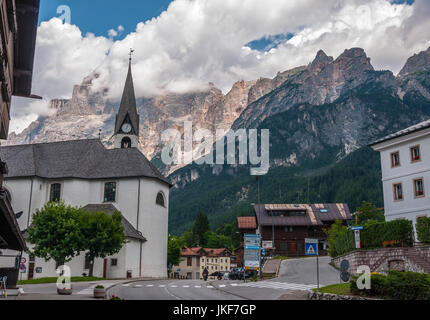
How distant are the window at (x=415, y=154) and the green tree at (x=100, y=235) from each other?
26835 millimetres

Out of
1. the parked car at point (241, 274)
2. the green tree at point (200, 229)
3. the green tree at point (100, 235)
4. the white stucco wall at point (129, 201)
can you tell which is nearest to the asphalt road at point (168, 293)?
the green tree at point (100, 235)

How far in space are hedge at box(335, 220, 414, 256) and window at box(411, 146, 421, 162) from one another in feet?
26.0

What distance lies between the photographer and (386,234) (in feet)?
98.9

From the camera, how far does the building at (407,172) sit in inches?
1412

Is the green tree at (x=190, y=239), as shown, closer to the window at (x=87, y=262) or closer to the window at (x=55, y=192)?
the window at (x=55, y=192)

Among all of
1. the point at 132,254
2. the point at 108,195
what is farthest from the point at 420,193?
the point at 108,195

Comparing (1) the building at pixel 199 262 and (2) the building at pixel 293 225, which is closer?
(2) the building at pixel 293 225

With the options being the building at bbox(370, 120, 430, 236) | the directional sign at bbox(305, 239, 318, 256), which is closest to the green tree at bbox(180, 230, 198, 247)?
the building at bbox(370, 120, 430, 236)

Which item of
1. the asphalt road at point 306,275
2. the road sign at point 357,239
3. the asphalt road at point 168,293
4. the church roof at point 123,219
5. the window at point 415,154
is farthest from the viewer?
the church roof at point 123,219

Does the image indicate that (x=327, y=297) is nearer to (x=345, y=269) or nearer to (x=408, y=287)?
(x=345, y=269)

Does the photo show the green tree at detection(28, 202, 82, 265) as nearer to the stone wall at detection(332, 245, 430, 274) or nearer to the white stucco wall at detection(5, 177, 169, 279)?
the white stucco wall at detection(5, 177, 169, 279)

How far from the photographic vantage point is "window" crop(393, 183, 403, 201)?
126 feet

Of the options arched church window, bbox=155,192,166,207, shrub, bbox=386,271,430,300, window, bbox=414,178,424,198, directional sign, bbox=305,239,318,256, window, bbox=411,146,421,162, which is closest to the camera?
shrub, bbox=386,271,430,300
